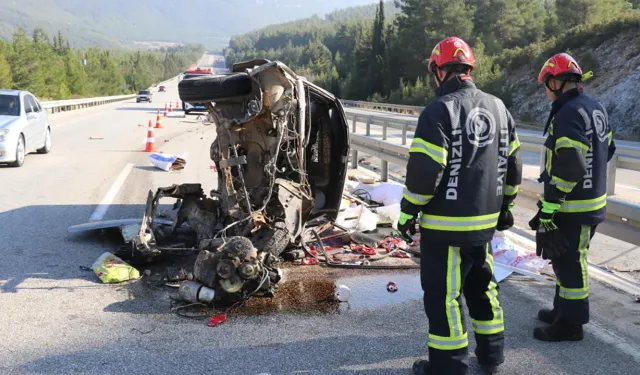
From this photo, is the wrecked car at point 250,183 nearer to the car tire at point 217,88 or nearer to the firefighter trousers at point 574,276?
the car tire at point 217,88

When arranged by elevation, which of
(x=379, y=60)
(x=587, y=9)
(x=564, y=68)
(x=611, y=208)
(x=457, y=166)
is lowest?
(x=611, y=208)

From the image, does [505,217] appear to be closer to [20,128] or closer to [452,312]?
[452,312]

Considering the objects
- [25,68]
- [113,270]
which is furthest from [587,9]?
[113,270]

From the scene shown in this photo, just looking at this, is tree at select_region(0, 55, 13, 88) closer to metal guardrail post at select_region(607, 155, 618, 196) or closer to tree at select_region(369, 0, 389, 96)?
tree at select_region(369, 0, 389, 96)

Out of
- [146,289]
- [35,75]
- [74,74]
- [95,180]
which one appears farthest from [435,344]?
[74,74]

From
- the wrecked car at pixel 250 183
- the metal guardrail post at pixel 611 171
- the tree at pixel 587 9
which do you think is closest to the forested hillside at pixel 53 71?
the tree at pixel 587 9

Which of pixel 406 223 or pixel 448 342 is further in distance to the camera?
pixel 406 223

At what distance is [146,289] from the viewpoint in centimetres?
509

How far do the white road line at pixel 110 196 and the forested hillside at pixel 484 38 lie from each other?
2965 centimetres

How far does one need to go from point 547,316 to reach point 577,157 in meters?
1.24

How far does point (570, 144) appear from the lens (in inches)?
159

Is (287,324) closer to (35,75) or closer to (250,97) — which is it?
(250,97)

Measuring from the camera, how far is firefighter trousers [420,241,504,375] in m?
3.51

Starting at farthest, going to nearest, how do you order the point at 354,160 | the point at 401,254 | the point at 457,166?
the point at 354,160, the point at 401,254, the point at 457,166
